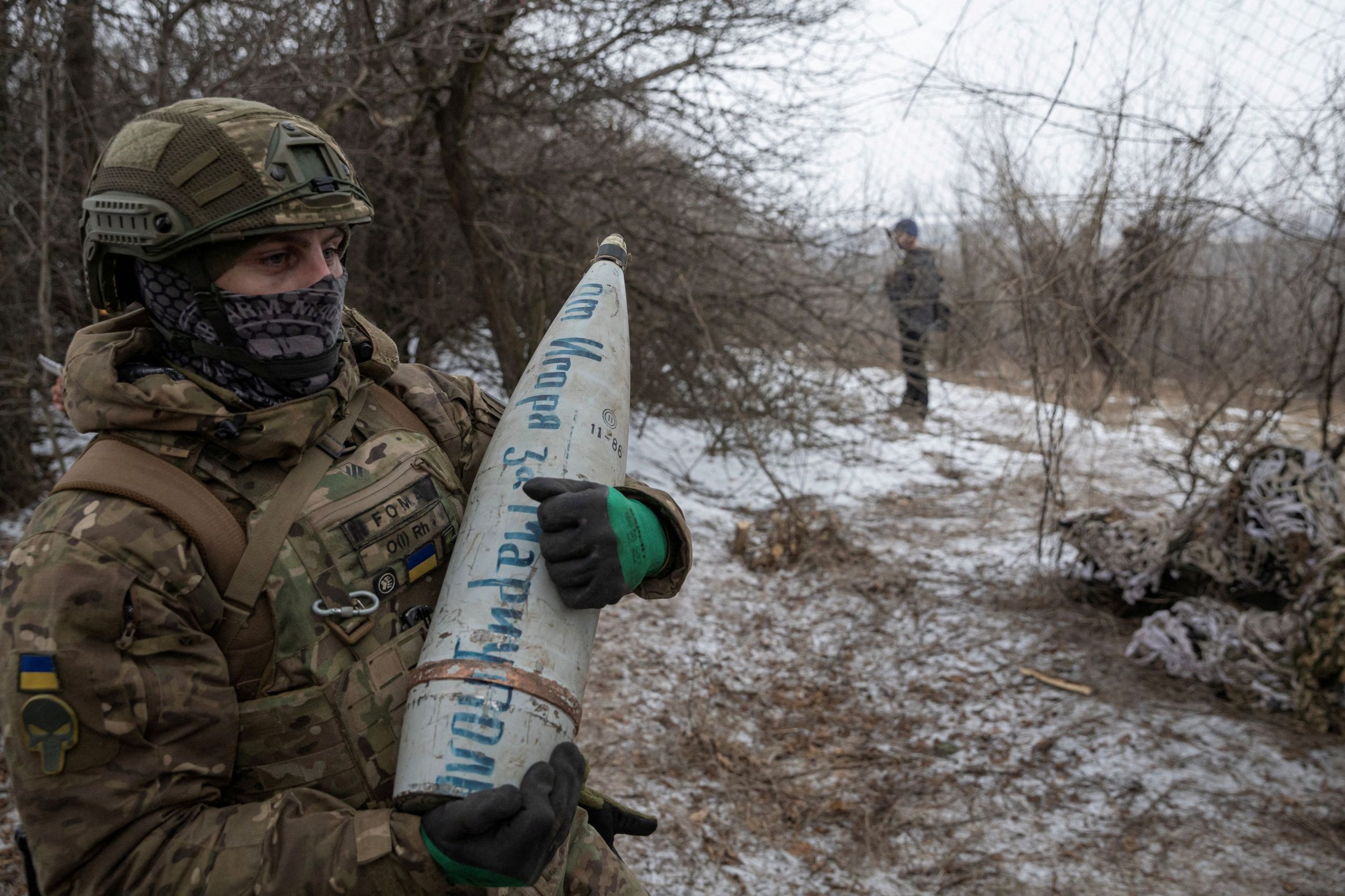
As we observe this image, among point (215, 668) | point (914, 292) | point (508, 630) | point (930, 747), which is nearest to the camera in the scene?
point (215, 668)

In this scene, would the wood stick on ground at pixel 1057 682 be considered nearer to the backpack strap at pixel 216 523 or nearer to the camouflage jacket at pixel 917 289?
the camouflage jacket at pixel 917 289

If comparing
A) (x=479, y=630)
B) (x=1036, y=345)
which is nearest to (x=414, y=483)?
(x=479, y=630)

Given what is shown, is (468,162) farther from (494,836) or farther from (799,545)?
(494,836)

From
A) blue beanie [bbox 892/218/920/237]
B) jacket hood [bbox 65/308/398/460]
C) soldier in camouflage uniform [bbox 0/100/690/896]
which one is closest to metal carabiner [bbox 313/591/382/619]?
soldier in camouflage uniform [bbox 0/100/690/896]

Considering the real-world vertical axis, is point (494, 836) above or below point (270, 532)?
below

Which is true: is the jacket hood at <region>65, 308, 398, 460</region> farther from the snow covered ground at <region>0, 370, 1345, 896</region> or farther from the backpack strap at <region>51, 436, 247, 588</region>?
the snow covered ground at <region>0, 370, 1345, 896</region>

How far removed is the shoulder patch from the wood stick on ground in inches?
171

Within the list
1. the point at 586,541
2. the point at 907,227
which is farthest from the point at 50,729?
the point at 907,227

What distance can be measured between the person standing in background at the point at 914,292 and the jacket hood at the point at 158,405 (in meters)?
5.47

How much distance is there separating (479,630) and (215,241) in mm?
809

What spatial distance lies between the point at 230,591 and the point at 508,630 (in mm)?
462

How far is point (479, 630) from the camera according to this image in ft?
5.06

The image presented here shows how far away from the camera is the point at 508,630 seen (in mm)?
1567

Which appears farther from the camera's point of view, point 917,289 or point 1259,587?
point 917,289
